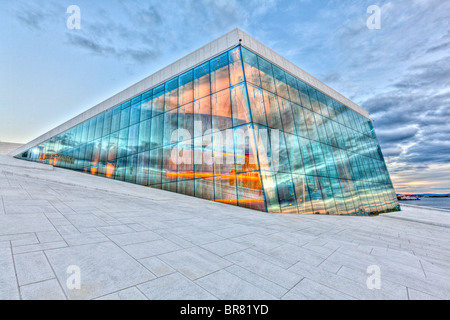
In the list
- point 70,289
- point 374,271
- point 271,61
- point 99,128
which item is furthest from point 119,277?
point 99,128

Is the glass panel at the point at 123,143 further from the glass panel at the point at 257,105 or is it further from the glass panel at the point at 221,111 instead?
the glass panel at the point at 257,105

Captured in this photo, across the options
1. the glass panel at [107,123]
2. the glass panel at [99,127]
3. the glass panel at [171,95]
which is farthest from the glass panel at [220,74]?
the glass panel at [99,127]

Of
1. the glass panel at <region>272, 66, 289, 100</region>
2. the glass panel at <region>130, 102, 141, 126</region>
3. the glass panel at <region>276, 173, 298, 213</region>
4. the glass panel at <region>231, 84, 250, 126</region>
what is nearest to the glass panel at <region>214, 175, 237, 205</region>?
the glass panel at <region>276, 173, 298, 213</region>

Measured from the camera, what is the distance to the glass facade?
12031 mm

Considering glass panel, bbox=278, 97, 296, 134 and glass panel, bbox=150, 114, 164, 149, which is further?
glass panel, bbox=150, 114, 164, 149

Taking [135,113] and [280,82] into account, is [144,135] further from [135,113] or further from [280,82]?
[280,82]

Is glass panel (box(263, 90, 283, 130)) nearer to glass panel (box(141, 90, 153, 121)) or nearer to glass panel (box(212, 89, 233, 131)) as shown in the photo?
glass panel (box(212, 89, 233, 131))

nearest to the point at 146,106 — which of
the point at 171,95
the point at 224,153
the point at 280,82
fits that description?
the point at 171,95

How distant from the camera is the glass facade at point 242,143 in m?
12.0

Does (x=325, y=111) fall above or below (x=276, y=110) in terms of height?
above

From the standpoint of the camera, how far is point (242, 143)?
12062 millimetres
